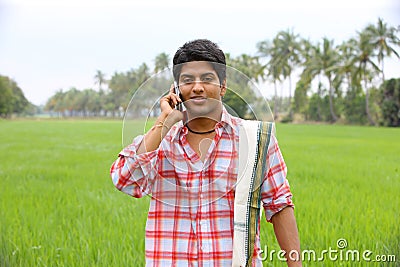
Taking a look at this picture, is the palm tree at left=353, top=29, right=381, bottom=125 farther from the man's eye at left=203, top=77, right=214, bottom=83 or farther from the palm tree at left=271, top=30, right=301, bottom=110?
the man's eye at left=203, top=77, right=214, bottom=83

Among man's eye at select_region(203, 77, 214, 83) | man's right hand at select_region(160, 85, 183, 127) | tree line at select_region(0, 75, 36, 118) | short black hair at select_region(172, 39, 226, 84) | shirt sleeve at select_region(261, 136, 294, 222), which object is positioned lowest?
shirt sleeve at select_region(261, 136, 294, 222)

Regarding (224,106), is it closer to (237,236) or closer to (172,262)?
(237,236)

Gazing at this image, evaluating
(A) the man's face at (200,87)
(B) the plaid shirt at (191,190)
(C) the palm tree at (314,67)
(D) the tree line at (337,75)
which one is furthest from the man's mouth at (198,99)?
(C) the palm tree at (314,67)

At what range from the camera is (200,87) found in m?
0.97

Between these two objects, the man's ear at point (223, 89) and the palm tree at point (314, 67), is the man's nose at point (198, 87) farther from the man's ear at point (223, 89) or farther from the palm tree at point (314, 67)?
the palm tree at point (314, 67)

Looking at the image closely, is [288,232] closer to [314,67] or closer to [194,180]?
[194,180]

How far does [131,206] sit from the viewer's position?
340 cm

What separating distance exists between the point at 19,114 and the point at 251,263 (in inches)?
1854

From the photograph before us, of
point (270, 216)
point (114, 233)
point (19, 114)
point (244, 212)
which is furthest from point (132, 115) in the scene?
point (19, 114)

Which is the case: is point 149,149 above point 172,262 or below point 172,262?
above

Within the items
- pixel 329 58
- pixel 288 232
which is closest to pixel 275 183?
pixel 288 232

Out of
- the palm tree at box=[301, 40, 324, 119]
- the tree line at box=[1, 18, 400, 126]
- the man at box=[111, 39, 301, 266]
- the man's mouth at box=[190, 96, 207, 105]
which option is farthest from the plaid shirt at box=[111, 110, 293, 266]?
the palm tree at box=[301, 40, 324, 119]

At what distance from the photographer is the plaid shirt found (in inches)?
43.4

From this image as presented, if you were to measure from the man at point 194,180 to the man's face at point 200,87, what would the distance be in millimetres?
19
